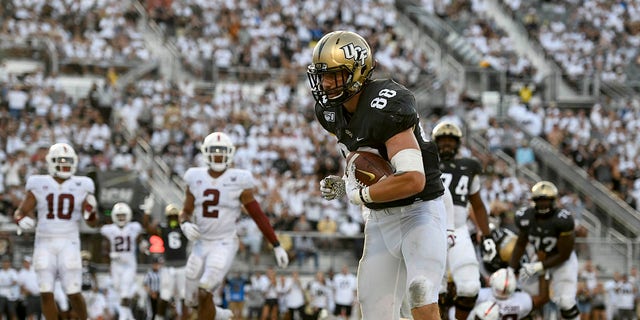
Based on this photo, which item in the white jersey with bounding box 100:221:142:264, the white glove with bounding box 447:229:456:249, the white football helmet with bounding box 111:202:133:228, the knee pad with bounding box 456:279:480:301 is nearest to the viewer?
the white glove with bounding box 447:229:456:249

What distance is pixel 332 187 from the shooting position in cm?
766

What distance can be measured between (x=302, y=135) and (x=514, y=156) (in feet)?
14.5

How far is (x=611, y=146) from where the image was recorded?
80.8ft

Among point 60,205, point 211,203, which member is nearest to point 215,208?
point 211,203

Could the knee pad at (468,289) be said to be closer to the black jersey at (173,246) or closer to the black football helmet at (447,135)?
the black football helmet at (447,135)

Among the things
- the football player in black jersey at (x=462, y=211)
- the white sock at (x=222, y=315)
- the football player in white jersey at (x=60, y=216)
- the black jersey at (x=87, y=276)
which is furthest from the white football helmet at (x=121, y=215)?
the football player in black jersey at (x=462, y=211)

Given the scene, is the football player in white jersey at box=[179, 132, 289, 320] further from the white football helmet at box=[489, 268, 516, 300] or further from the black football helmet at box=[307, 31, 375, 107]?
the black football helmet at box=[307, 31, 375, 107]

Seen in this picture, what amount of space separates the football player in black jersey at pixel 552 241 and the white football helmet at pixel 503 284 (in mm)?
323

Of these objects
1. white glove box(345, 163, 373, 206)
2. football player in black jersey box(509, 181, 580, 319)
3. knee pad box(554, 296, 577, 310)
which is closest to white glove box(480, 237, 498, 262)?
football player in black jersey box(509, 181, 580, 319)

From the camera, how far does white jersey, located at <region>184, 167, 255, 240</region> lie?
11789 millimetres

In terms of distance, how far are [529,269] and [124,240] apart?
7.10 metres

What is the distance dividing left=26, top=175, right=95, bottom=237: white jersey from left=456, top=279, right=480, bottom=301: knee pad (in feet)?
13.4

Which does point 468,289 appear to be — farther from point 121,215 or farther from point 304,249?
point 304,249

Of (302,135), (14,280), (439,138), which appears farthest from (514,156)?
(439,138)
